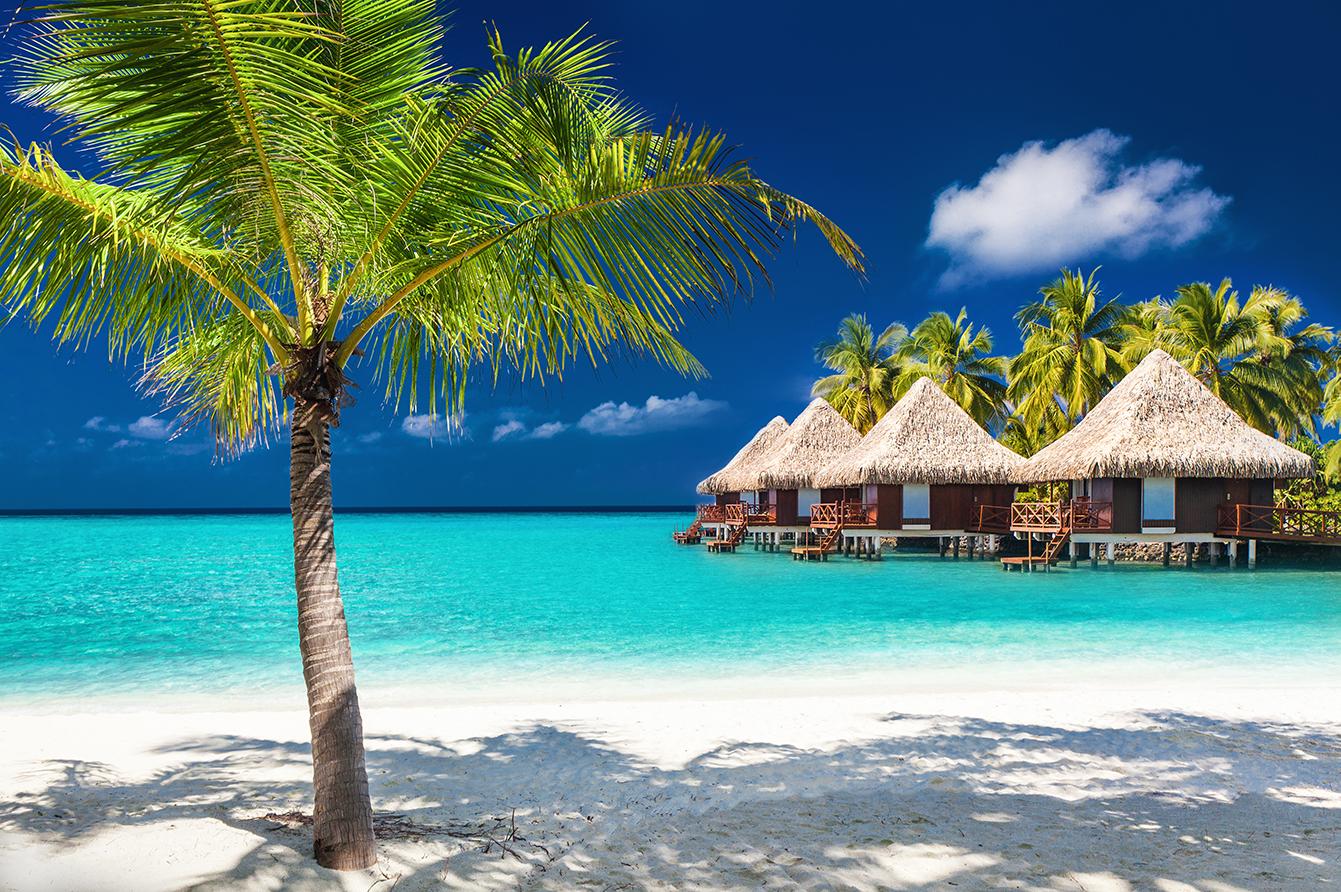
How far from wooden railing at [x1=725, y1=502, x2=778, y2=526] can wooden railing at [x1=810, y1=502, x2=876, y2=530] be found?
4.31 meters

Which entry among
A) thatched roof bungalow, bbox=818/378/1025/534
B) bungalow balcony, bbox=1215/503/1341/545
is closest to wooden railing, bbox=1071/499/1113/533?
thatched roof bungalow, bbox=818/378/1025/534

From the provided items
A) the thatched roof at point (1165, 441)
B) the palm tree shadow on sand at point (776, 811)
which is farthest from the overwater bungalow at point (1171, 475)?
the palm tree shadow on sand at point (776, 811)

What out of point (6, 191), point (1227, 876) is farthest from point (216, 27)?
point (1227, 876)

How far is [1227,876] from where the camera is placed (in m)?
3.62

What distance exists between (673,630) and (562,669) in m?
3.81

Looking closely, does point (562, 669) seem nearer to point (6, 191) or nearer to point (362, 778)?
point (362, 778)

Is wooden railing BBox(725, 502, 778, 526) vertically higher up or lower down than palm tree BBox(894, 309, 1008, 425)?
lower down

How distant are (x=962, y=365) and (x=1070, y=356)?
631 cm

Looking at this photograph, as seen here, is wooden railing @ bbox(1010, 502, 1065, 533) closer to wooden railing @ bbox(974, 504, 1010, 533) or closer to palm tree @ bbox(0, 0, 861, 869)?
wooden railing @ bbox(974, 504, 1010, 533)

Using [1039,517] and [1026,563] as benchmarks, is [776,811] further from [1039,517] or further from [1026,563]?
[1039,517]

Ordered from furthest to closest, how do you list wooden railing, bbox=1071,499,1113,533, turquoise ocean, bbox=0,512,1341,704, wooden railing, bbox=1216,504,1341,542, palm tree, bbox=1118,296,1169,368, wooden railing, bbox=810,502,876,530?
1. palm tree, bbox=1118,296,1169,368
2. wooden railing, bbox=810,502,876,530
3. wooden railing, bbox=1071,499,1113,533
4. wooden railing, bbox=1216,504,1341,542
5. turquoise ocean, bbox=0,512,1341,704

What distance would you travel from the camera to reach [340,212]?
368 cm

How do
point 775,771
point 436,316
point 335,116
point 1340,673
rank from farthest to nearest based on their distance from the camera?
1. point 1340,673
2. point 775,771
3. point 436,316
4. point 335,116

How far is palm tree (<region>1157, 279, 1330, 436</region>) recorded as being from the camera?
29875 mm
